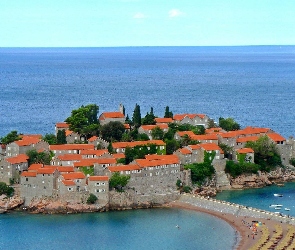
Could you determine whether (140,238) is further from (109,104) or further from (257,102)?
(257,102)

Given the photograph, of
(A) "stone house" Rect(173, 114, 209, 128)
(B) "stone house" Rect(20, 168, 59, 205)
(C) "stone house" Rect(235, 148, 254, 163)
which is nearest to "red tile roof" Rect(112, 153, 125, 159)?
(B) "stone house" Rect(20, 168, 59, 205)

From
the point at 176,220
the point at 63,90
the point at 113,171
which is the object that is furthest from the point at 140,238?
the point at 63,90

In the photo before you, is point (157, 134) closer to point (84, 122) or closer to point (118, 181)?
point (84, 122)

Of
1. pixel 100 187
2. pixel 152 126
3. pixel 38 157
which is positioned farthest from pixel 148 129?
pixel 100 187

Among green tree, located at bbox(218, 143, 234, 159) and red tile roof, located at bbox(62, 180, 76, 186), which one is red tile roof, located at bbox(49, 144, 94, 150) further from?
green tree, located at bbox(218, 143, 234, 159)

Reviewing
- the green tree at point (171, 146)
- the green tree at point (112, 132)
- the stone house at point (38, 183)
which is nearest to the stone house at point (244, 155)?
the green tree at point (171, 146)
